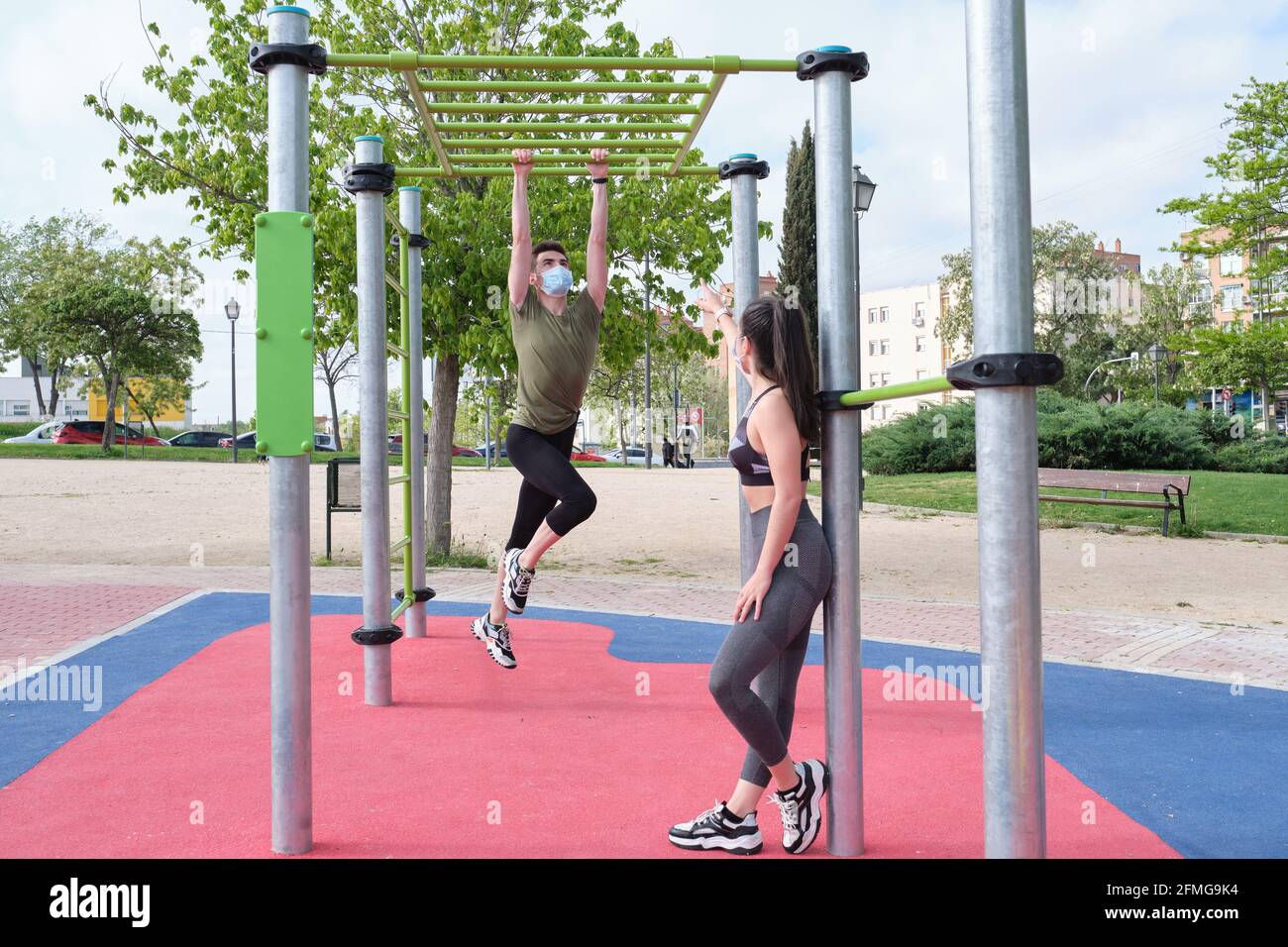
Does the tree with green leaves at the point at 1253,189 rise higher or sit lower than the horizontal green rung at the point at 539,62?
higher

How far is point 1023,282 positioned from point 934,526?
13896 millimetres

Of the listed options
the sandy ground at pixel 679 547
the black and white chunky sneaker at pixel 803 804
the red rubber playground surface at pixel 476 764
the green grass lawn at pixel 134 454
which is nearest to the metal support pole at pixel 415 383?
the red rubber playground surface at pixel 476 764

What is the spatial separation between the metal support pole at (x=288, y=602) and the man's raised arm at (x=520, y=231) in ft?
3.32

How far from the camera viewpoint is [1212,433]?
24.5 metres

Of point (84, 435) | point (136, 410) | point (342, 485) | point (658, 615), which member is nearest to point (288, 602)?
point (658, 615)

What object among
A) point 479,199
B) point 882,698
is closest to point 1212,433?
point 479,199

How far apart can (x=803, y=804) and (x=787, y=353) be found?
1240mm

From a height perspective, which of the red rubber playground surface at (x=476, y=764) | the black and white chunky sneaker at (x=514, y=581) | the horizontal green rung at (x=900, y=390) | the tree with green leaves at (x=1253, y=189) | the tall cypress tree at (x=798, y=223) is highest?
the tall cypress tree at (x=798, y=223)

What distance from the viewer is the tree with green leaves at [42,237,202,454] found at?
33000 mm

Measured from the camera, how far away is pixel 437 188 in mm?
9492

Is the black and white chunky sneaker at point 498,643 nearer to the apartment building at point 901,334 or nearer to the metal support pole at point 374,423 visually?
the metal support pole at point 374,423

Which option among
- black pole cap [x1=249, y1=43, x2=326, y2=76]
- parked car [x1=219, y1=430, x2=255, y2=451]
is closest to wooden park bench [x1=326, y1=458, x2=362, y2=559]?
black pole cap [x1=249, y1=43, x2=326, y2=76]

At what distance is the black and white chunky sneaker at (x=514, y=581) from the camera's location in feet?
15.3

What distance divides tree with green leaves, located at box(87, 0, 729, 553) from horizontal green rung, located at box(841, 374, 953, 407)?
606 centimetres
